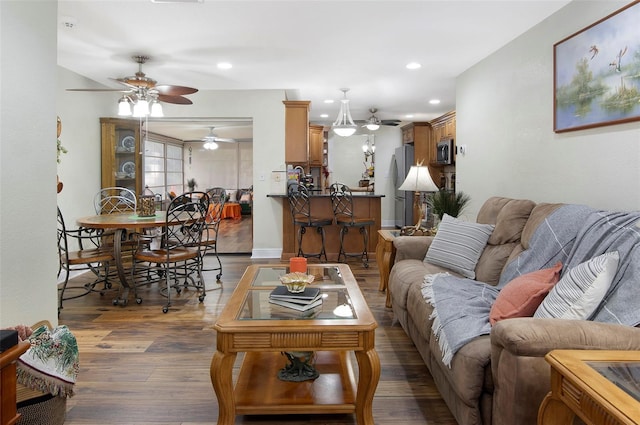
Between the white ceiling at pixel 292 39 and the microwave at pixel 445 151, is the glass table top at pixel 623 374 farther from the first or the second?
the microwave at pixel 445 151

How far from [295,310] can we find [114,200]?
436 cm

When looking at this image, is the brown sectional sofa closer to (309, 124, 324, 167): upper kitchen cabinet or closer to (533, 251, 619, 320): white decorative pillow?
(533, 251, 619, 320): white decorative pillow

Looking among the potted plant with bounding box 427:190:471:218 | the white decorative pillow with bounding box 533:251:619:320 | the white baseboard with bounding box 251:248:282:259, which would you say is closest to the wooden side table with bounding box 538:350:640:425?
the white decorative pillow with bounding box 533:251:619:320

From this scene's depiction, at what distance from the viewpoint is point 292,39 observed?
3.90 metres

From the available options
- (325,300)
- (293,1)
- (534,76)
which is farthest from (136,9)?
(534,76)

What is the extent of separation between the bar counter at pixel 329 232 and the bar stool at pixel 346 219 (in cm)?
8

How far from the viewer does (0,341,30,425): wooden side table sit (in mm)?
1089

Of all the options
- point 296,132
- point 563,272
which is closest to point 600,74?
point 563,272

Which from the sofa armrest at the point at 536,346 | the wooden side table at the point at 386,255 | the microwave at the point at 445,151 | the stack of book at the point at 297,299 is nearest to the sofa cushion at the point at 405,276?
the wooden side table at the point at 386,255

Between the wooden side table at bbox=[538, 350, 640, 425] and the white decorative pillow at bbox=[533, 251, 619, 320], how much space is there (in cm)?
38

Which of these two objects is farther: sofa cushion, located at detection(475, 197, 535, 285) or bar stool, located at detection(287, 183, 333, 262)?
bar stool, located at detection(287, 183, 333, 262)

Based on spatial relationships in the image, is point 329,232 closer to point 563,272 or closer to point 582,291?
point 563,272

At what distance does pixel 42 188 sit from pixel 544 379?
255 centimetres

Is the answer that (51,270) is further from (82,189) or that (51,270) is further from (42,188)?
(82,189)
